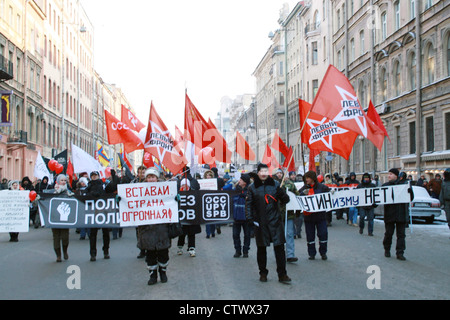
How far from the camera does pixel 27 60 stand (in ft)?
139

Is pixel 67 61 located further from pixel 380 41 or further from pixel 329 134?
pixel 329 134

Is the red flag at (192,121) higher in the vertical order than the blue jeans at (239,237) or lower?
higher

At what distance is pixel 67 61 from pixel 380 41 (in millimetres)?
35835

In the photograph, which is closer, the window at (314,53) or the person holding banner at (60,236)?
the person holding banner at (60,236)

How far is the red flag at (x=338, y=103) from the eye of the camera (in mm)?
12116

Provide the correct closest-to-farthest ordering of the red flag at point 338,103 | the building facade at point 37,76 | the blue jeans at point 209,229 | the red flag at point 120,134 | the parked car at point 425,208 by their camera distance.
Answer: the red flag at point 338,103 < the blue jeans at point 209,229 < the parked car at point 425,208 < the red flag at point 120,134 < the building facade at point 37,76

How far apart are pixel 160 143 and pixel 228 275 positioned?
23.2 ft

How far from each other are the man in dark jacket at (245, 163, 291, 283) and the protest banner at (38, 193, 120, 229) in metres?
3.33

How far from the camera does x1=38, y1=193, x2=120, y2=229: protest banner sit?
1069 cm

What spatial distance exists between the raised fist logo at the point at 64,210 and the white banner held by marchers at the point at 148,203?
1.92m

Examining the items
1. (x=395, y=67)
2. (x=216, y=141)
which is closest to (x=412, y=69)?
(x=395, y=67)

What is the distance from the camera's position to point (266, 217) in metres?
8.43

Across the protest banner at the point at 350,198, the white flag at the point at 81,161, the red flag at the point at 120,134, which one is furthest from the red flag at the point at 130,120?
the protest banner at the point at 350,198

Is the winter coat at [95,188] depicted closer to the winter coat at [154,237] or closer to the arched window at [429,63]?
the winter coat at [154,237]
